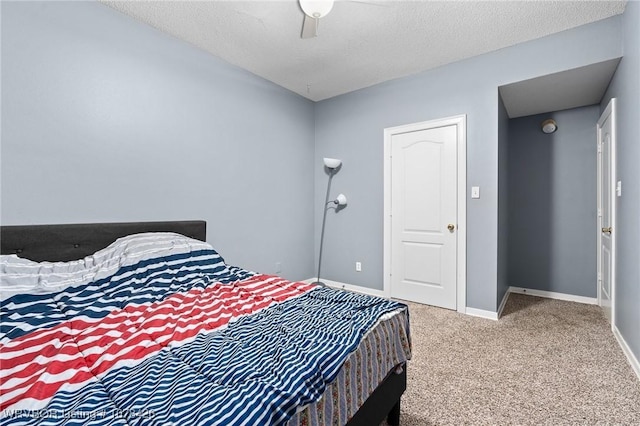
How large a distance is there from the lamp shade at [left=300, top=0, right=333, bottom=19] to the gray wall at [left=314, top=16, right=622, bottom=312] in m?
1.81

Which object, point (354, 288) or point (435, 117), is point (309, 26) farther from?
point (354, 288)

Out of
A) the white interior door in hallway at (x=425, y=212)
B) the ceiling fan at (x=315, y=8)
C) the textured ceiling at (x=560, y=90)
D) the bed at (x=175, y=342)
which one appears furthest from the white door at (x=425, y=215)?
the bed at (x=175, y=342)

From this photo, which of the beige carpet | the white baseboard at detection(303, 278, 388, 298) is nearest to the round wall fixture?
the beige carpet

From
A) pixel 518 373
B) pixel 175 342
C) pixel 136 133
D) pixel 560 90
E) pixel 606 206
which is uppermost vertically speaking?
pixel 560 90

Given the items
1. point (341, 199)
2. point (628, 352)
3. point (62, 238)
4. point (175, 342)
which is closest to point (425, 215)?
point (341, 199)

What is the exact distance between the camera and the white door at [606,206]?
2613 mm

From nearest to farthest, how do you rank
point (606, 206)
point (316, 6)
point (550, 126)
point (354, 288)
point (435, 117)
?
point (316, 6) → point (606, 206) → point (435, 117) → point (550, 126) → point (354, 288)

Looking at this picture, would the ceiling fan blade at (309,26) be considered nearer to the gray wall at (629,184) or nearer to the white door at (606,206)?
the gray wall at (629,184)

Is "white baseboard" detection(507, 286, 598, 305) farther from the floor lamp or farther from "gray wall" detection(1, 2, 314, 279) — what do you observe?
"gray wall" detection(1, 2, 314, 279)

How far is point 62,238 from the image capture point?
205cm

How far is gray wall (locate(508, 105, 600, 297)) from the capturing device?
347 cm

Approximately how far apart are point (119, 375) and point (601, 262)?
425 centimetres

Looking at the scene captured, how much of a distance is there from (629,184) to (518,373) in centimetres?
154

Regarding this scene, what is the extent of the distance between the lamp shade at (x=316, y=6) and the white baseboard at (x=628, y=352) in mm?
2975
